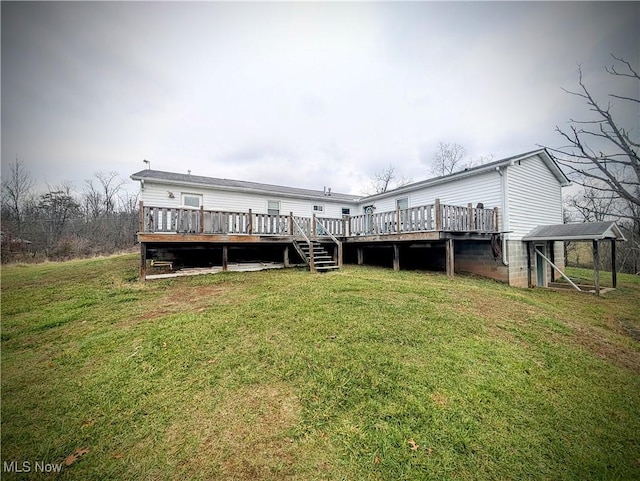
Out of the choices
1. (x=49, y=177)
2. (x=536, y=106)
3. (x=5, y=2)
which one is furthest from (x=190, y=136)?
(x=536, y=106)

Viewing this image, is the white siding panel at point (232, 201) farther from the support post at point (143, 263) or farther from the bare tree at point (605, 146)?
the bare tree at point (605, 146)

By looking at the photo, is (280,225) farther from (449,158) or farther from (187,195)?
(449,158)

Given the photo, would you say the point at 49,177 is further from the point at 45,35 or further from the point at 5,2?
the point at 5,2

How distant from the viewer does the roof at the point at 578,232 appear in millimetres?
9646

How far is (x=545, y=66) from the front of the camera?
17.4ft

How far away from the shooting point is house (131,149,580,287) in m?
9.52

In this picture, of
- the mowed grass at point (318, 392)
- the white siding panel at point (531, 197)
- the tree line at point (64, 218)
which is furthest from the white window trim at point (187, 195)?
the tree line at point (64, 218)

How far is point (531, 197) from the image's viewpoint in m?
12.0

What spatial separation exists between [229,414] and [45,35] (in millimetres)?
9979

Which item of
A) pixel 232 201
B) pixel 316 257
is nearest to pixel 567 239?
pixel 316 257

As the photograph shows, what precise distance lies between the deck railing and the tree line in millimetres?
17655

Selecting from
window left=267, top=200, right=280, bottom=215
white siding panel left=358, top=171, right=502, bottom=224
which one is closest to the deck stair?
window left=267, top=200, right=280, bottom=215

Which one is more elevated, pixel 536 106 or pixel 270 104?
pixel 270 104

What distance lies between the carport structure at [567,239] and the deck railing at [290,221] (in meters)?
2.59
